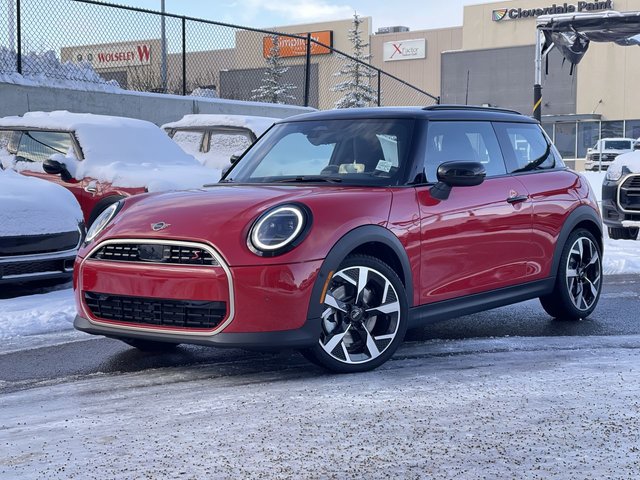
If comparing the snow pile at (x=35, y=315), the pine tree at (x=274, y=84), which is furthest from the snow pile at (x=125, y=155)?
the pine tree at (x=274, y=84)

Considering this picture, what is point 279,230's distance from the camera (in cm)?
481

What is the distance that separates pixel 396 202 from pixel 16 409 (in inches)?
88.8

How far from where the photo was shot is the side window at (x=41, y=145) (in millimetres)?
11094

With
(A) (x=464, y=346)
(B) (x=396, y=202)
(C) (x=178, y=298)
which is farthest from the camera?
(A) (x=464, y=346)

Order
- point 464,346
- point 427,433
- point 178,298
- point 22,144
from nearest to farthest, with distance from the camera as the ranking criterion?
point 427,433 → point 178,298 → point 464,346 → point 22,144

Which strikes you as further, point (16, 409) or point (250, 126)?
point (250, 126)

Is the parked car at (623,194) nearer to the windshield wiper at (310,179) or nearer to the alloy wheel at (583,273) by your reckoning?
the alloy wheel at (583,273)

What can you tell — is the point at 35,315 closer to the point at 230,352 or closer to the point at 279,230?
the point at 230,352

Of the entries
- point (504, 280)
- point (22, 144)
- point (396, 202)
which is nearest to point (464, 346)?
point (504, 280)

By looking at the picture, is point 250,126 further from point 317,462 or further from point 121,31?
point 317,462

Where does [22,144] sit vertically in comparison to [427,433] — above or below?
above

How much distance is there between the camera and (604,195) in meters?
12.8

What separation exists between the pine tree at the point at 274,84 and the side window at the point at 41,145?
14429 millimetres

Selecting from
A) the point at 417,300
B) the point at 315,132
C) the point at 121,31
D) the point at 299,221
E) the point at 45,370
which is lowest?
the point at 45,370
